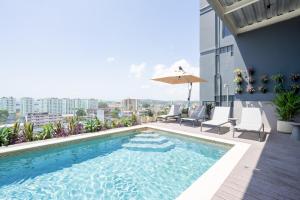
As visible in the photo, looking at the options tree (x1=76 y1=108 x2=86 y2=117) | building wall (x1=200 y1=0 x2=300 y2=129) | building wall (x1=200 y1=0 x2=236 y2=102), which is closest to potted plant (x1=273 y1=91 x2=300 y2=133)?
building wall (x1=200 y1=0 x2=300 y2=129)

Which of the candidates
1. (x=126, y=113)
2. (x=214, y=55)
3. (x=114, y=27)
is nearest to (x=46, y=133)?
(x=126, y=113)

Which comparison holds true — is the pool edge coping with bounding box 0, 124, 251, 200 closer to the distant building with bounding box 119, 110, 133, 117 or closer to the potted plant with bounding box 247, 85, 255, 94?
the distant building with bounding box 119, 110, 133, 117

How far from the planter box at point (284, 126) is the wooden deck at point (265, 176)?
2.30 m

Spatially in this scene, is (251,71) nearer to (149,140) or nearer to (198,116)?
(198,116)

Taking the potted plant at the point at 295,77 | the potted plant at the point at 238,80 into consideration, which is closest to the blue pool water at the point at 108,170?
the potted plant at the point at 238,80

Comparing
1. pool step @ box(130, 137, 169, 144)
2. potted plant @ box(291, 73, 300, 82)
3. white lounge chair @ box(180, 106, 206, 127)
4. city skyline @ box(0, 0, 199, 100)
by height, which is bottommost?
pool step @ box(130, 137, 169, 144)

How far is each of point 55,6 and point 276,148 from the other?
10.2 meters

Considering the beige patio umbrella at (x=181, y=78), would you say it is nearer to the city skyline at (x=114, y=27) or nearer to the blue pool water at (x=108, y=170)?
the city skyline at (x=114, y=27)

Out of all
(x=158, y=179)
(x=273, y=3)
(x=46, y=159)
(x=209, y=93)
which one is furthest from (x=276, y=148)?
(x=209, y=93)

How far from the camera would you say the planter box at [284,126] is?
6129mm

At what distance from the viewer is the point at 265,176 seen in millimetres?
2775

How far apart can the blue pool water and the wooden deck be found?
930mm

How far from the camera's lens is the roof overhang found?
5.86 metres

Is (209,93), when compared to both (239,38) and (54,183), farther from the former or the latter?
(54,183)
